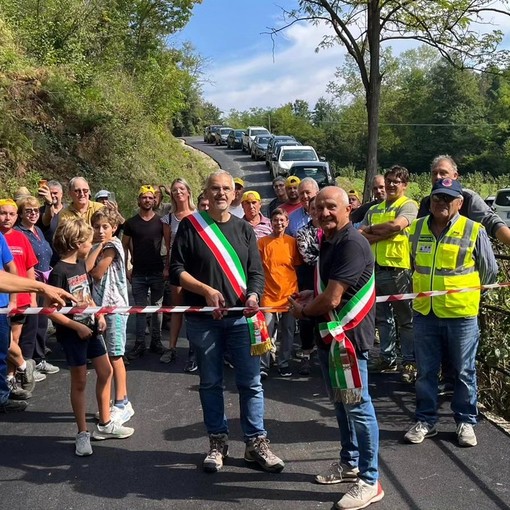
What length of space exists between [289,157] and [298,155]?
46cm

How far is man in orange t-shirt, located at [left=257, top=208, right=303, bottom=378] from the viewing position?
6531 mm

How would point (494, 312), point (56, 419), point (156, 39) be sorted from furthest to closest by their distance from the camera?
point (156, 39), point (494, 312), point (56, 419)

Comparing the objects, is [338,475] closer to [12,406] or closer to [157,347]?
[12,406]

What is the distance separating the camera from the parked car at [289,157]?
2873 cm

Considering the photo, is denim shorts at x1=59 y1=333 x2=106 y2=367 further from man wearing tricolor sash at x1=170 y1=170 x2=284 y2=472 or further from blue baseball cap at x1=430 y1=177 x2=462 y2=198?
blue baseball cap at x1=430 y1=177 x2=462 y2=198

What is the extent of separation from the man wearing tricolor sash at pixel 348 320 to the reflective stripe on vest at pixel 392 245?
2.46m

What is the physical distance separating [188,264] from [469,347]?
7.29 ft

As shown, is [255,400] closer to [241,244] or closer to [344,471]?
[344,471]

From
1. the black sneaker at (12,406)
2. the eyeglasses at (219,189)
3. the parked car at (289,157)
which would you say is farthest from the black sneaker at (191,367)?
the parked car at (289,157)

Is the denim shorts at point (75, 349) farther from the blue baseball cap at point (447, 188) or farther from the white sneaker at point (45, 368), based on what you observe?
the blue baseball cap at point (447, 188)

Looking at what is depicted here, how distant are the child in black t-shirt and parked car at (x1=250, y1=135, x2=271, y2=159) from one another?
3486cm

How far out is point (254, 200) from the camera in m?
6.94

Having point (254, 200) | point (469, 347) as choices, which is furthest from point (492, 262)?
point (254, 200)

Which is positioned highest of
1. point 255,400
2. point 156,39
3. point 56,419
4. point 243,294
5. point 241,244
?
point 156,39
